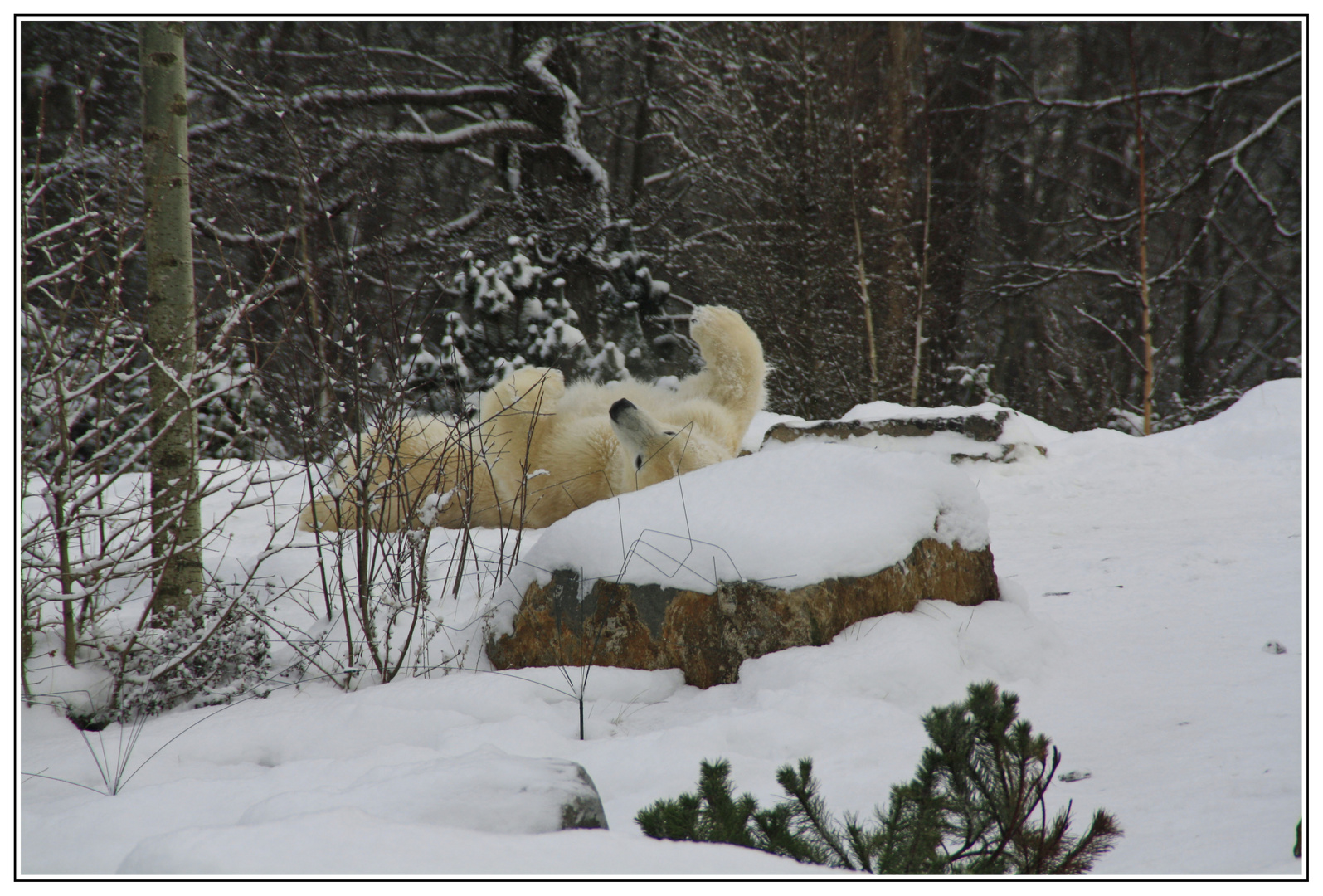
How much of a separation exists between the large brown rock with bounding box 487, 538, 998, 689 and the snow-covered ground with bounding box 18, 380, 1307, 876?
7cm

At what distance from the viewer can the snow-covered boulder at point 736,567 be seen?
2514 millimetres

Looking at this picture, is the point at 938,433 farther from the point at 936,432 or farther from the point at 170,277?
the point at 170,277

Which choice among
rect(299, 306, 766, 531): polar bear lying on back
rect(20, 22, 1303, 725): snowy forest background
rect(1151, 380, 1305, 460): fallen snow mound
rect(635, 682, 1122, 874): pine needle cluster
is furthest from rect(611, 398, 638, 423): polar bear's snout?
rect(1151, 380, 1305, 460): fallen snow mound

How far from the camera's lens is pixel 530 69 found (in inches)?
401

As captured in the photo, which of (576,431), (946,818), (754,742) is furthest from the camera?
(576,431)

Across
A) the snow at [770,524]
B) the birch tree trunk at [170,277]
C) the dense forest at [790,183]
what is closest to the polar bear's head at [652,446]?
the snow at [770,524]

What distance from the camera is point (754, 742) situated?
202 cm

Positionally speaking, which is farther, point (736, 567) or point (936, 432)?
point (936, 432)

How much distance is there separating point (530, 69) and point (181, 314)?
8.51 m

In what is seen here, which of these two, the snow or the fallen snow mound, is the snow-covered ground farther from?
the fallen snow mound

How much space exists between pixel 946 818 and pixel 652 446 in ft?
7.96

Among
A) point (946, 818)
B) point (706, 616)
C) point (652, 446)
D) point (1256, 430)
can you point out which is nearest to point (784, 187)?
point (1256, 430)

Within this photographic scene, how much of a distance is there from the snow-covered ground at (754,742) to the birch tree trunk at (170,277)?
59 cm

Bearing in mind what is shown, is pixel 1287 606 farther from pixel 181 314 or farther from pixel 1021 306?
pixel 1021 306
